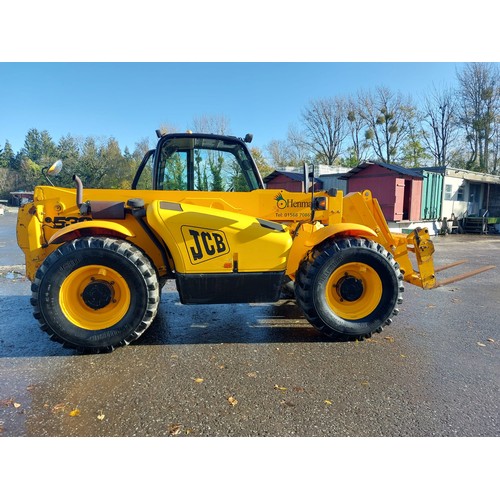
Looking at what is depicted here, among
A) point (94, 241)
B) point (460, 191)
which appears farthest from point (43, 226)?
point (460, 191)

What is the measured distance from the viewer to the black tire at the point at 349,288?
405 cm

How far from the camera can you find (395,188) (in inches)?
675

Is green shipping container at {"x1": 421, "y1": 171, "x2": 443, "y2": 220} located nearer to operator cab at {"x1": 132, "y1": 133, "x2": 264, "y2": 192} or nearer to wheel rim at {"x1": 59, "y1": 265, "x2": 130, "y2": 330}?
operator cab at {"x1": 132, "y1": 133, "x2": 264, "y2": 192}

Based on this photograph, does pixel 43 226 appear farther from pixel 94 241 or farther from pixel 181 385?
pixel 181 385

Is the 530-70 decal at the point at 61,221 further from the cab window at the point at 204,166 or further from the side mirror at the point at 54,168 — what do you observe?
the cab window at the point at 204,166

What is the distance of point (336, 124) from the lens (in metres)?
44.5

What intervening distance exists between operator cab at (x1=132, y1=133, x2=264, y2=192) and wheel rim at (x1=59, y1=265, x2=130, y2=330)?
4.52 feet

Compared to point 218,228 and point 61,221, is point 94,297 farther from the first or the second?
point 218,228

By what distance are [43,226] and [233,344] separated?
8.47 feet

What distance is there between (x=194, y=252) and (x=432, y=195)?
18.4 metres

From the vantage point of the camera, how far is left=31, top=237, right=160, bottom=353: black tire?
3.68m

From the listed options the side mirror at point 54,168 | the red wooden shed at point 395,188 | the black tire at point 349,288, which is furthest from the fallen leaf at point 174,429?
the red wooden shed at point 395,188

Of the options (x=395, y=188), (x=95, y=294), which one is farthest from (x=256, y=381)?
(x=395, y=188)

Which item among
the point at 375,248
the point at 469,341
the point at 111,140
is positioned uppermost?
the point at 111,140
